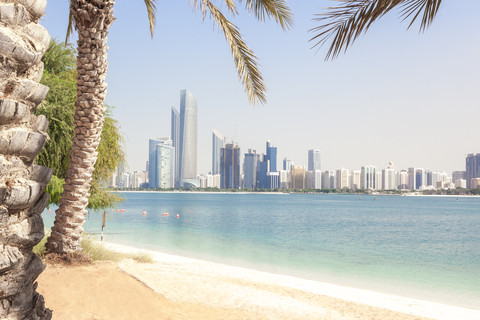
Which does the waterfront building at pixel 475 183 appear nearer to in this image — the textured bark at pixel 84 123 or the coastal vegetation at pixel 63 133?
the coastal vegetation at pixel 63 133

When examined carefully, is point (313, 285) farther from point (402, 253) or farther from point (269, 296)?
point (402, 253)

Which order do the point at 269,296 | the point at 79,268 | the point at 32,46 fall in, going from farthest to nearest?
the point at 269,296
the point at 79,268
the point at 32,46

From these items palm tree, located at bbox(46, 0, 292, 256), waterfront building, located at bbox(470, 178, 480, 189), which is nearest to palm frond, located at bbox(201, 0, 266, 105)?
palm tree, located at bbox(46, 0, 292, 256)

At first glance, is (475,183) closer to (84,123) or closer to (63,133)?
(63,133)

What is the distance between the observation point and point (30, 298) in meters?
2.52

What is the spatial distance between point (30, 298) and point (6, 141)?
96cm

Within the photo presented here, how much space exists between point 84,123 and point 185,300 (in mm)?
4609

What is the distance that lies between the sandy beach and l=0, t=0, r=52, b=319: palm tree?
500 centimetres

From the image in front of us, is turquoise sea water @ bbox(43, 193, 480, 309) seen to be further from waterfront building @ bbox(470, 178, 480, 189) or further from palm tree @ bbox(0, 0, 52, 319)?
waterfront building @ bbox(470, 178, 480, 189)

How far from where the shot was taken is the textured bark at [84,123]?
378 inches

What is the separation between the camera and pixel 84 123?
9.69 m

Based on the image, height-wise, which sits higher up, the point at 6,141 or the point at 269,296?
the point at 6,141

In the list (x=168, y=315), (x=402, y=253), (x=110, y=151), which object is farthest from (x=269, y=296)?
(x=402, y=253)

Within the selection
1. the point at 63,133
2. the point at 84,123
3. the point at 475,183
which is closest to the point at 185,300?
the point at 84,123
